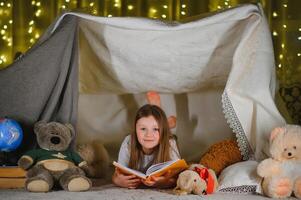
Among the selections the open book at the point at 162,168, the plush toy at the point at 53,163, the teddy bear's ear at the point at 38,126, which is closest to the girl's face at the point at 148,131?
the open book at the point at 162,168

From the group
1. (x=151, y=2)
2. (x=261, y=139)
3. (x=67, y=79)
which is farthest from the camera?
(x=151, y=2)

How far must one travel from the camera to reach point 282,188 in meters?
1.61

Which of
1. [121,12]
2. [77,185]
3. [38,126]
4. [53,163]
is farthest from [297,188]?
[121,12]

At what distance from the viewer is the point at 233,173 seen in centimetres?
177

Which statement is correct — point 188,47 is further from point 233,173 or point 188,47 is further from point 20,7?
point 20,7

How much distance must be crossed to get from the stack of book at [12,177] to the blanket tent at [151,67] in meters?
0.17

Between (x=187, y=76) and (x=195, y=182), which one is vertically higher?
(x=187, y=76)

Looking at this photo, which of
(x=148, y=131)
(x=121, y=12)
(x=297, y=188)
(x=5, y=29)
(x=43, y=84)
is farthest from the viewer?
(x=5, y=29)

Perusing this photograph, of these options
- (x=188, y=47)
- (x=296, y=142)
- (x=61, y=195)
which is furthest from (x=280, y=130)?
(x=61, y=195)

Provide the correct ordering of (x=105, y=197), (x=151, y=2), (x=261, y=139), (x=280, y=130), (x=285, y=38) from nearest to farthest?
(x=105, y=197) → (x=280, y=130) → (x=261, y=139) → (x=285, y=38) → (x=151, y=2)

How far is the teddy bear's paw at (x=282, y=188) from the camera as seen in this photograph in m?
1.61

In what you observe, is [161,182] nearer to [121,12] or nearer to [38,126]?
[38,126]

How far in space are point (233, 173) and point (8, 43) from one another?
2411mm

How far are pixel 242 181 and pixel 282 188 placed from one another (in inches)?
6.1
